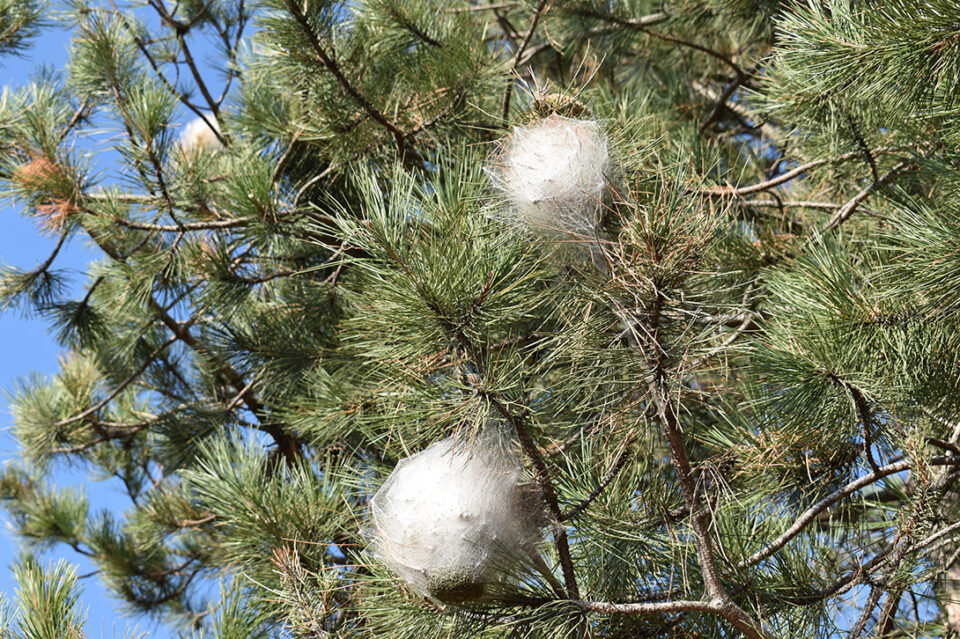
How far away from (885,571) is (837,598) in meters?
0.13

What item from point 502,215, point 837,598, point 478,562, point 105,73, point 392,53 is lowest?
point 837,598

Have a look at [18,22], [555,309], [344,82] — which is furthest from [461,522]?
[18,22]

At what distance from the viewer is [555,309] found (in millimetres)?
1528

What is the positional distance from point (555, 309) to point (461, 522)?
40 centimetres

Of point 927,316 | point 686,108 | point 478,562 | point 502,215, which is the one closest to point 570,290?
point 502,215

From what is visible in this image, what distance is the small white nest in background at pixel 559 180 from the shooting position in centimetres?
137

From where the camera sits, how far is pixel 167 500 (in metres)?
3.39

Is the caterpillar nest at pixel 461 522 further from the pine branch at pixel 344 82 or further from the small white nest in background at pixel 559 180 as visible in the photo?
the pine branch at pixel 344 82

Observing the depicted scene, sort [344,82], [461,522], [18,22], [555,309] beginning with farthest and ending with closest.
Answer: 1. [18,22]
2. [344,82]
3. [555,309]
4. [461,522]

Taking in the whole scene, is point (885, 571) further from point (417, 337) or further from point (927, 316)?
point (417, 337)

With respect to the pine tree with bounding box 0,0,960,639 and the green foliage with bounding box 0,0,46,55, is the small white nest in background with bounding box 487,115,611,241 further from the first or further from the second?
the green foliage with bounding box 0,0,46,55

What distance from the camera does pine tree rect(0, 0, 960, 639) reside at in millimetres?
1313

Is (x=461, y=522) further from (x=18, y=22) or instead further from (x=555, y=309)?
(x=18, y=22)

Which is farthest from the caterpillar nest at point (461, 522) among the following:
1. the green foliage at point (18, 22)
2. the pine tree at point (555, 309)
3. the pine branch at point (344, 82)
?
the green foliage at point (18, 22)
